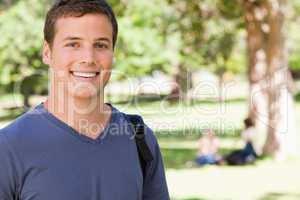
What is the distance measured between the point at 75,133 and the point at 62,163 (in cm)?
12

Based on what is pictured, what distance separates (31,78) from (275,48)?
827 inches

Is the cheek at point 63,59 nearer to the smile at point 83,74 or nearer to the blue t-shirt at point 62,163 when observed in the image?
the smile at point 83,74

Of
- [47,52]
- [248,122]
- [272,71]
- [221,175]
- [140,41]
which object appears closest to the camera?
[47,52]

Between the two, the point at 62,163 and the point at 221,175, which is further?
the point at 221,175

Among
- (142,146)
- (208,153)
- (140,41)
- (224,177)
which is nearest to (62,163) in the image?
(142,146)

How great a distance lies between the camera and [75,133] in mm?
2256

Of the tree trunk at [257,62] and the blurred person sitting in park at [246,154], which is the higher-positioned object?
the tree trunk at [257,62]

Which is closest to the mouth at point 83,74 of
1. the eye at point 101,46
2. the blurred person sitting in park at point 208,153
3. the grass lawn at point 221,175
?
the eye at point 101,46

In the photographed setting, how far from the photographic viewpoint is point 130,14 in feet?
77.2

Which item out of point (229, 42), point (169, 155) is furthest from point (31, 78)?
point (169, 155)

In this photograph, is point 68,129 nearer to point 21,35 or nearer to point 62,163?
point 62,163

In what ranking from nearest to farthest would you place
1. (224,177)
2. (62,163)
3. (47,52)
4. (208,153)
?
(62,163), (47,52), (224,177), (208,153)

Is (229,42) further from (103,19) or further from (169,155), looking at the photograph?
(103,19)

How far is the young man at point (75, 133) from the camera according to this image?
2156mm
